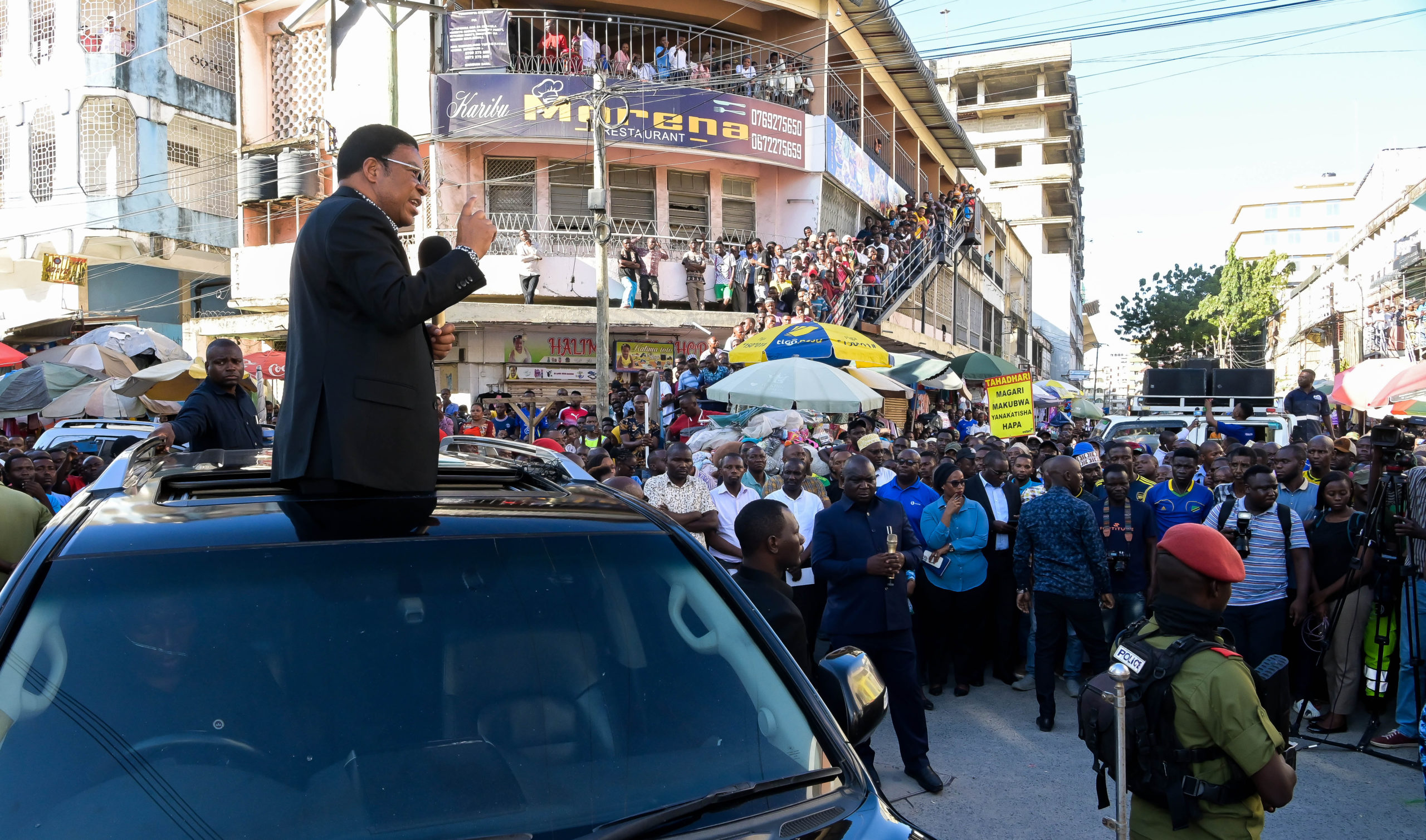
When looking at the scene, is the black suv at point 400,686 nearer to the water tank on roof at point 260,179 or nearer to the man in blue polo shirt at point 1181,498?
the man in blue polo shirt at point 1181,498

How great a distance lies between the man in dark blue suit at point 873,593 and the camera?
5.91 metres

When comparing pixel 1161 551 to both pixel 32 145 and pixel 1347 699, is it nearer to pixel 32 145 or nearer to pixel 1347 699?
pixel 1347 699

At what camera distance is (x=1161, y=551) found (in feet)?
11.1

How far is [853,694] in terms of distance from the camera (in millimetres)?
2709

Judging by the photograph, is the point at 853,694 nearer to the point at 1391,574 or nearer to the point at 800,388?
the point at 1391,574


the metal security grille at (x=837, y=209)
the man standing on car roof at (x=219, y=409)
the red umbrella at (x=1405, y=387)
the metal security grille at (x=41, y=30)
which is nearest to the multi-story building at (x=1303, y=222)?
the metal security grille at (x=837, y=209)

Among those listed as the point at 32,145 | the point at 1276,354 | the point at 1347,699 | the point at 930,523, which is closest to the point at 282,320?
the point at 32,145

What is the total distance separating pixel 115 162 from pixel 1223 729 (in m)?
30.0

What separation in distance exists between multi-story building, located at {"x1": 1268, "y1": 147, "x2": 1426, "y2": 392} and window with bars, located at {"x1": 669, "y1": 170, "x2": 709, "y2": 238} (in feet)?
58.4

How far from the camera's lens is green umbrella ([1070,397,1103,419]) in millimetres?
31781

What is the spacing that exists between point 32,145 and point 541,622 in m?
31.6

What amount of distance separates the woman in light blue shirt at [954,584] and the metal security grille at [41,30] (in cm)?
2883

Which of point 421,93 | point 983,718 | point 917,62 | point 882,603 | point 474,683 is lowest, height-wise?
point 983,718

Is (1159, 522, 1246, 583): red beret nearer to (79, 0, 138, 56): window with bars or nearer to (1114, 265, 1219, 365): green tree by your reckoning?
(79, 0, 138, 56): window with bars
